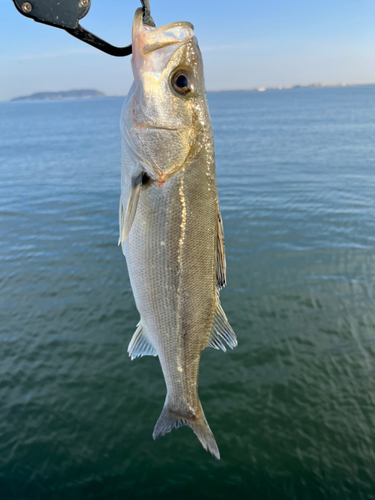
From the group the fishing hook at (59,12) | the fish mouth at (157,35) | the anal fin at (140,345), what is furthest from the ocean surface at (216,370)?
the fishing hook at (59,12)

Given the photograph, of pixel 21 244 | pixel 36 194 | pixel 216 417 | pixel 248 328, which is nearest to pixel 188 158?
pixel 216 417

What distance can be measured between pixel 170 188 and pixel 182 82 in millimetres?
852

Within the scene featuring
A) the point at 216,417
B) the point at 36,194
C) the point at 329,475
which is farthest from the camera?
the point at 36,194

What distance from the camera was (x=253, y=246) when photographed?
41.4ft

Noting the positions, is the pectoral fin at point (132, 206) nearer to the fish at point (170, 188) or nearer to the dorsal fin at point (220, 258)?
the fish at point (170, 188)

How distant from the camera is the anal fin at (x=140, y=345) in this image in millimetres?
3230

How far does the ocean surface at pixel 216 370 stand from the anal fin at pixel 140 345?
3.59 metres

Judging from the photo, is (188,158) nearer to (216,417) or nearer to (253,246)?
(216,417)

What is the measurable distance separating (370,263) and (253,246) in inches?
149

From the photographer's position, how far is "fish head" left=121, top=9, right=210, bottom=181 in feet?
8.93

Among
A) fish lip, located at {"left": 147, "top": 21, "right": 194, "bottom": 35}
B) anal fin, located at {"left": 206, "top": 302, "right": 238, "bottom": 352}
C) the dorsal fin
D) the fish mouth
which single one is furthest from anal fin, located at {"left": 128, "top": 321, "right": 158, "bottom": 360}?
fish lip, located at {"left": 147, "top": 21, "right": 194, "bottom": 35}

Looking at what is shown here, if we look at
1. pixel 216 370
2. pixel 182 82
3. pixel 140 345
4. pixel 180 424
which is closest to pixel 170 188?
pixel 182 82

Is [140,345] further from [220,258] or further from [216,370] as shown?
[216,370]

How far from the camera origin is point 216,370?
25.3 feet
